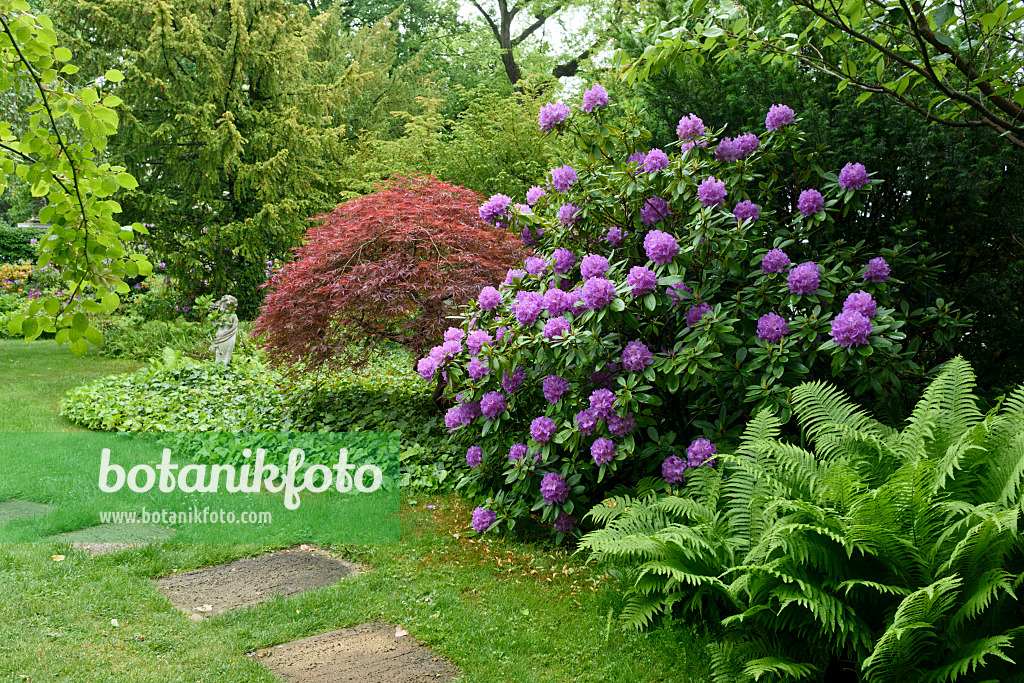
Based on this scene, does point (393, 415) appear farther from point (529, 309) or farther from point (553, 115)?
point (553, 115)

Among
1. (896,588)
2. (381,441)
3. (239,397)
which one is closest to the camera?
(896,588)

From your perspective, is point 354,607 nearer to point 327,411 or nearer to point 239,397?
point 327,411

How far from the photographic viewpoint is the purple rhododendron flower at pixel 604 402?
361cm

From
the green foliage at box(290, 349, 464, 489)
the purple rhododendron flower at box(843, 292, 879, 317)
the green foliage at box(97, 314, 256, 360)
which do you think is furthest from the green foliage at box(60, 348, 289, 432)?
the purple rhododendron flower at box(843, 292, 879, 317)

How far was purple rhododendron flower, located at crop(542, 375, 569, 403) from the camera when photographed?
382 centimetres

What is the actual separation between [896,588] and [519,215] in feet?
9.29

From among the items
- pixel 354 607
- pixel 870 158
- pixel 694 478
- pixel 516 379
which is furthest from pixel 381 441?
pixel 870 158

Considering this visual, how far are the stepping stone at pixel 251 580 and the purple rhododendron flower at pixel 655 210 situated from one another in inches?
93.2

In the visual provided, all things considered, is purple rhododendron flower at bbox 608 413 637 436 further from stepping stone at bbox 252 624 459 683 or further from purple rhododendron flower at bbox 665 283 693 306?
stepping stone at bbox 252 624 459 683

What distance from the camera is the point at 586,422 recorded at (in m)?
3.66

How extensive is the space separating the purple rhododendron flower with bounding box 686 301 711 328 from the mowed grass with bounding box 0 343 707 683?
1263mm

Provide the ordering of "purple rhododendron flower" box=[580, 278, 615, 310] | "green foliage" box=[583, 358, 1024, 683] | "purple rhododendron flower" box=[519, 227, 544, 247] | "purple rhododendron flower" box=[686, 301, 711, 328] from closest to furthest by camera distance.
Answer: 1. "green foliage" box=[583, 358, 1024, 683]
2. "purple rhododendron flower" box=[580, 278, 615, 310]
3. "purple rhododendron flower" box=[686, 301, 711, 328]
4. "purple rhododendron flower" box=[519, 227, 544, 247]

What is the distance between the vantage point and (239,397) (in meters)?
7.30

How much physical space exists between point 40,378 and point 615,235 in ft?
26.7
